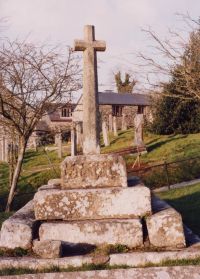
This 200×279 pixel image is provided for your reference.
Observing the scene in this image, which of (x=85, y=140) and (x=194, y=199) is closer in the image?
(x=85, y=140)

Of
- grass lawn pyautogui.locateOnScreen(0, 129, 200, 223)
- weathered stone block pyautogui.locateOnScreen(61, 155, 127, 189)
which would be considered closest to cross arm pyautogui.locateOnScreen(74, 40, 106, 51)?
weathered stone block pyautogui.locateOnScreen(61, 155, 127, 189)

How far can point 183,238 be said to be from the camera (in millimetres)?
5070

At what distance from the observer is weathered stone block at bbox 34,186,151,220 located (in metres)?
5.48

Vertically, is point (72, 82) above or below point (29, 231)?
above

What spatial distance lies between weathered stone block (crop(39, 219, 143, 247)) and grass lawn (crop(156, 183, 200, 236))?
1.78 metres

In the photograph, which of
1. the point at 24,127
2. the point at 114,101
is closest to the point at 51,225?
the point at 24,127

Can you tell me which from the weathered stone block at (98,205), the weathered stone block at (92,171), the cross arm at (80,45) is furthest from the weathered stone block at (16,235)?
the cross arm at (80,45)

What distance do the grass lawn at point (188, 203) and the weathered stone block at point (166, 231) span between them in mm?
1595

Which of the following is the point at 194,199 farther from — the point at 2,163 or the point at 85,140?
the point at 2,163

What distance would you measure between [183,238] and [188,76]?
31.7ft

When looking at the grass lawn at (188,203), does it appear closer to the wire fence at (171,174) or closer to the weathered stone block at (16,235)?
the wire fence at (171,174)

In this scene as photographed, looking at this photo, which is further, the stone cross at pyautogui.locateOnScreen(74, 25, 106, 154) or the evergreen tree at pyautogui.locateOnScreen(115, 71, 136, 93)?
the evergreen tree at pyautogui.locateOnScreen(115, 71, 136, 93)

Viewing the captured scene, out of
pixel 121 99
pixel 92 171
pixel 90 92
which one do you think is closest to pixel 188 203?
pixel 92 171

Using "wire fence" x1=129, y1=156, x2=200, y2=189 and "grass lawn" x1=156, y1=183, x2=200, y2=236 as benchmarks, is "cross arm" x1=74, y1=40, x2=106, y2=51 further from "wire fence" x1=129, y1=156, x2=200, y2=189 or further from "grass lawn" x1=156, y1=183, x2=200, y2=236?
"wire fence" x1=129, y1=156, x2=200, y2=189
